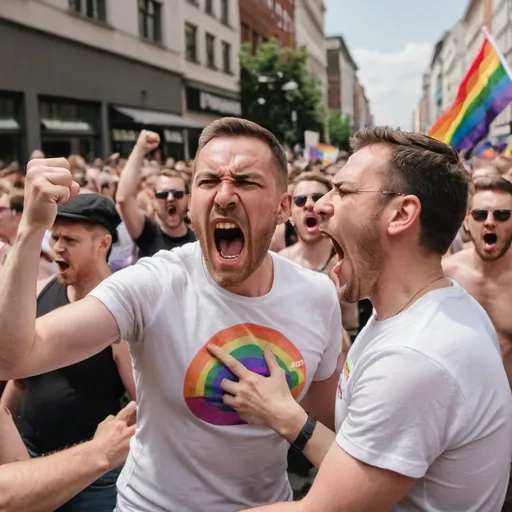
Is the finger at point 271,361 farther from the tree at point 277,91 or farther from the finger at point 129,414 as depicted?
the tree at point 277,91

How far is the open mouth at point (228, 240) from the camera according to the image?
7.20 ft

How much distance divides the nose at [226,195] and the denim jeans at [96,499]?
1.30 m

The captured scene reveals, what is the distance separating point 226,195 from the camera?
6.90 feet

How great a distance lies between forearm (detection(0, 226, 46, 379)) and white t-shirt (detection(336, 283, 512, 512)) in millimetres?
833

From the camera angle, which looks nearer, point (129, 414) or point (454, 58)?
point (129, 414)

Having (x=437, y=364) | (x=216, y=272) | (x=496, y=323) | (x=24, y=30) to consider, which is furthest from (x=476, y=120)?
(x=24, y=30)

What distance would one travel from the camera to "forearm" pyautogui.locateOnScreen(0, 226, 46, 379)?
1589mm

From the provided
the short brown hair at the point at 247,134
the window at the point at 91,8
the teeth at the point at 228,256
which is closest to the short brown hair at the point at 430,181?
the short brown hair at the point at 247,134

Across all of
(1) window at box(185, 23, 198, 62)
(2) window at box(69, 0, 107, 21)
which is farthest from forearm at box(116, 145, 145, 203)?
(1) window at box(185, 23, 198, 62)

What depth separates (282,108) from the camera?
33.3 meters

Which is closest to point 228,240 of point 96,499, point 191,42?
point 96,499

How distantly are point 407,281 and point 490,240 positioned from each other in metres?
2.86

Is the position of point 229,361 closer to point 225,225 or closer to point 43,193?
point 225,225

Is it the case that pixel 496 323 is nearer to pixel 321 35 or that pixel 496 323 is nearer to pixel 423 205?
pixel 423 205
